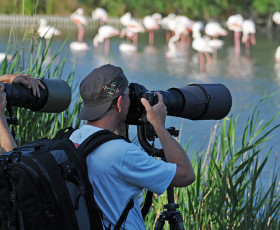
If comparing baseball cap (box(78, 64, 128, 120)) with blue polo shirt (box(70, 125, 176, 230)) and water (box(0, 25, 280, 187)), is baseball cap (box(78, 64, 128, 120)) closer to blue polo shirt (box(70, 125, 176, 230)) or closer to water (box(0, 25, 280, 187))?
blue polo shirt (box(70, 125, 176, 230))

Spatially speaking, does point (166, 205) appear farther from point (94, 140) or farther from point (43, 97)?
point (43, 97)

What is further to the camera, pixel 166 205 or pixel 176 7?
pixel 176 7

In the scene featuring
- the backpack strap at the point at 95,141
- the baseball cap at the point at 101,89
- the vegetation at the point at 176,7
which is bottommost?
the backpack strap at the point at 95,141

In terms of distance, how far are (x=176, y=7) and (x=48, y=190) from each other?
26.1m

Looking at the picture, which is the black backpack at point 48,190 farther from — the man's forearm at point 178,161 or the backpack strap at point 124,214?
the man's forearm at point 178,161

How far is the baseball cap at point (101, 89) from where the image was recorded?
203cm

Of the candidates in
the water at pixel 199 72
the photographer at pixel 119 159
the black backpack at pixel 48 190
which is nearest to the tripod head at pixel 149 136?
the photographer at pixel 119 159

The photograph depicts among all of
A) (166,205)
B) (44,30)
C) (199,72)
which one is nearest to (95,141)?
(166,205)

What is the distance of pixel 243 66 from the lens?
1505 cm

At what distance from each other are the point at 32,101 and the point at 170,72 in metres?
11.3

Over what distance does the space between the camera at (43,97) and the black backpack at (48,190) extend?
55 centimetres

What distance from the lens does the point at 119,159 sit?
1.95m

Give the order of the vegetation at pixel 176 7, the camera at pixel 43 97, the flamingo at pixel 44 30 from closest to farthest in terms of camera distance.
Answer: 1. the camera at pixel 43 97
2. the flamingo at pixel 44 30
3. the vegetation at pixel 176 7

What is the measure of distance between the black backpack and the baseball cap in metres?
0.17
